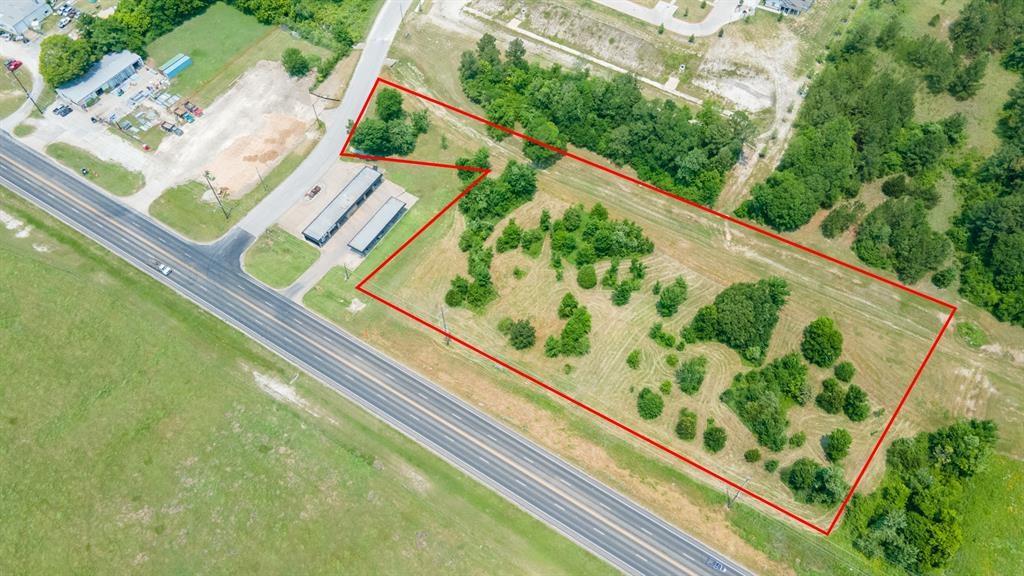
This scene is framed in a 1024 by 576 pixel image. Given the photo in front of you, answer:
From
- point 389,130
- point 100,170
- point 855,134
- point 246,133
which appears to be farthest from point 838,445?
point 100,170

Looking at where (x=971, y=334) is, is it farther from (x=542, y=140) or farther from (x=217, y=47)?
(x=217, y=47)

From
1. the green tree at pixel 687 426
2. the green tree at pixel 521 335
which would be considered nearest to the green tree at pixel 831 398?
the green tree at pixel 687 426

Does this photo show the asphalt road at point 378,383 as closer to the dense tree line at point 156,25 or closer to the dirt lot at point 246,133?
the dirt lot at point 246,133

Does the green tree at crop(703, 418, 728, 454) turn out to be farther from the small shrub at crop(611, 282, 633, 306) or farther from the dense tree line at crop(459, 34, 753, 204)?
the dense tree line at crop(459, 34, 753, 204)

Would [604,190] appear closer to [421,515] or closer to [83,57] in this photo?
[421,515]

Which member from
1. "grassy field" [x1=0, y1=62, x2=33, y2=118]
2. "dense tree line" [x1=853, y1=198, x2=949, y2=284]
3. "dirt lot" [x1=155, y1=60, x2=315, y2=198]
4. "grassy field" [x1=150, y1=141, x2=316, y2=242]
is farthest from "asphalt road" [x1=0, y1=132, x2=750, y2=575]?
"dense tree line" [x1=853, y1=198, x2=949, y2=284]
